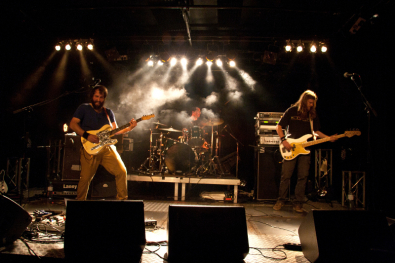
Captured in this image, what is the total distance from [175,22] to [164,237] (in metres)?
4.91

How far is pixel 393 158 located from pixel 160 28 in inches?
235

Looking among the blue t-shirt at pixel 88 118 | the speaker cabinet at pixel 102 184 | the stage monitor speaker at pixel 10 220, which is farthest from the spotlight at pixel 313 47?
the stage monitor speaker at pixel 10 220

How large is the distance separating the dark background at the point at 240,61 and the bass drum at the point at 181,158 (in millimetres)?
2019

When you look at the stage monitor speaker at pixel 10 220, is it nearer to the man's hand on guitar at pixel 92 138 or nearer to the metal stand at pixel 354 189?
the man's hand on guitar at pixel 92 138

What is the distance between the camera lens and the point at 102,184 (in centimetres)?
514

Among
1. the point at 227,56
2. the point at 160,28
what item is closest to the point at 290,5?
the point at 227,56

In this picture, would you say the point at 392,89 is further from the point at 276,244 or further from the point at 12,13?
the point at 12,13

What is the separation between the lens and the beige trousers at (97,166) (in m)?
3.65

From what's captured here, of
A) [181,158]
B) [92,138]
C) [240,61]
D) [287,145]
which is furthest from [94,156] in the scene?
[240,61]

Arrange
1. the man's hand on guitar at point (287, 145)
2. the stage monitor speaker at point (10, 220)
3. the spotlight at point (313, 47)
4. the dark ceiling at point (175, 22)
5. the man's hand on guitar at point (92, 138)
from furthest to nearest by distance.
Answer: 1. the spotlight at point (313, 47)
2. the dark ceiling at point (175, 22)
3. the man's hand on guitar at point (287, 145)
4. the man's hand on guitar at point (92, 138)
5. the stage monitor speaker at point (10, 220)

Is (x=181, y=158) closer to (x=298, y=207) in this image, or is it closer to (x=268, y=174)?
(x=268, y=174)

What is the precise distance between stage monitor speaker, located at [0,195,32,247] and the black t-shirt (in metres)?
4.04

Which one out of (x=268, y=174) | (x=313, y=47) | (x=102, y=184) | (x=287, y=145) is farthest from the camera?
(x=313, y=47)

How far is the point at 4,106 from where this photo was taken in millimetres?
5812
